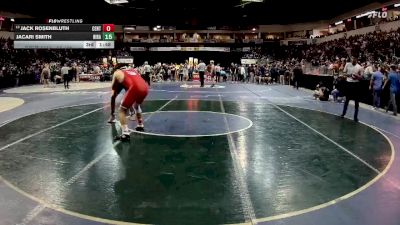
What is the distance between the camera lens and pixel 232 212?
171 inches

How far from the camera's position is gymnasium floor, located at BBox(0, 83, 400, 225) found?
4.33 m

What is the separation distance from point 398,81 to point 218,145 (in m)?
8.07

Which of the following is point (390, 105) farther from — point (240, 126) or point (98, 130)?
point (98, 130)

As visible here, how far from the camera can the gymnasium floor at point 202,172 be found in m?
4.33

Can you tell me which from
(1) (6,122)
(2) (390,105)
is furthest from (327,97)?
(1) (6,122)

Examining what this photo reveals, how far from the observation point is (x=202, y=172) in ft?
19.4

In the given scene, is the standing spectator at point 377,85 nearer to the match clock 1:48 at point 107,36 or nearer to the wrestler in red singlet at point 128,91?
the wrestler in red singlet at point 128,91
